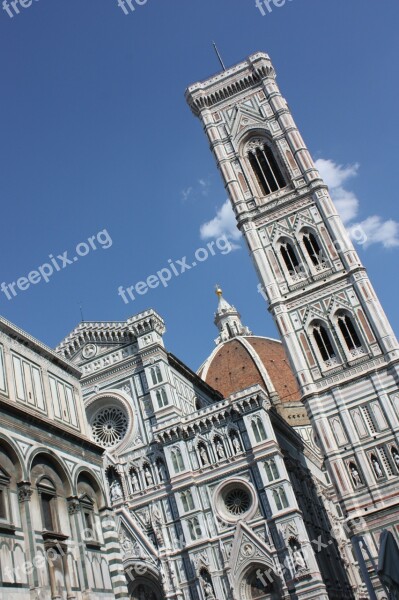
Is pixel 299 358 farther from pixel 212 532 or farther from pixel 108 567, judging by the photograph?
pixel 108 567

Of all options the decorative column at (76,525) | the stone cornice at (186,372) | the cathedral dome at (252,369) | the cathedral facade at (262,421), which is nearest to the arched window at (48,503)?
the decorative column at (76,525)

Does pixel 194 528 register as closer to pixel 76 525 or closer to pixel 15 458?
pixel 76 525

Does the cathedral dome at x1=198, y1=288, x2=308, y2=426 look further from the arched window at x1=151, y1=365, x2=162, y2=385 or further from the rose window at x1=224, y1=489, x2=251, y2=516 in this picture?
the rose window at x1=224, y1=489, x2=251, y2=516

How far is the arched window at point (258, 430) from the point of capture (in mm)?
33600

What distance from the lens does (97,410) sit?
3912cm

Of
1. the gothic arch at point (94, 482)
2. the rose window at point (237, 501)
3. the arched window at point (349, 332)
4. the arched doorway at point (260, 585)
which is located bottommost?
the arched doorway at point (260, 585)

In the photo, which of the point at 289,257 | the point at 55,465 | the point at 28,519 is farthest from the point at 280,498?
the point at 28,519

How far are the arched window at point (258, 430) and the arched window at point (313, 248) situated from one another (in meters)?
10.2

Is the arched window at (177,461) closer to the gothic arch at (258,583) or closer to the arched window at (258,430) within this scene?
the arched window at (258,430)

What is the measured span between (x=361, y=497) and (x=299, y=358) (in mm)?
8219

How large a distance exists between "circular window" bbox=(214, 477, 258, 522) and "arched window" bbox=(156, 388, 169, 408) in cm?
600

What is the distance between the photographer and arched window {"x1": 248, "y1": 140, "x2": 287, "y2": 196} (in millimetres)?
41719

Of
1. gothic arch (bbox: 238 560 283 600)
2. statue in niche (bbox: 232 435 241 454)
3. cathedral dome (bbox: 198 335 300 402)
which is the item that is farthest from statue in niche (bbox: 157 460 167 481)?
cathedral dome (bbox: 198 335 300 402)

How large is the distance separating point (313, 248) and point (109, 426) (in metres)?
16.7
